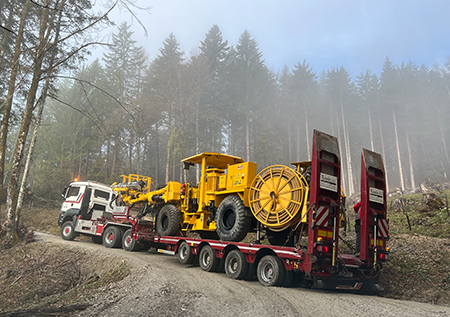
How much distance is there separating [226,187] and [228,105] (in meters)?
30.0

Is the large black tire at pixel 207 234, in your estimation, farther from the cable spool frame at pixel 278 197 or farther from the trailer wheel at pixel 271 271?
the trailer wheel at pixel 271 271

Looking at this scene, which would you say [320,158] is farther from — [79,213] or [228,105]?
[228,105]

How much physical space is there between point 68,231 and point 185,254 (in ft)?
28.3

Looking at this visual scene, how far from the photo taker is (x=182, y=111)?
2836 cm

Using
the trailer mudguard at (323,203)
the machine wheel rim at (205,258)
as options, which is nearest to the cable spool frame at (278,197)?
the trailer mudguard at (323,203)

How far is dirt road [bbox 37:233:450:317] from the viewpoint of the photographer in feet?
16.5

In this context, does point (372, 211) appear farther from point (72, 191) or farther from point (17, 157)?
point (72, 191)

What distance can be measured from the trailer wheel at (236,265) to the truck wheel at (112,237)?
711 cm

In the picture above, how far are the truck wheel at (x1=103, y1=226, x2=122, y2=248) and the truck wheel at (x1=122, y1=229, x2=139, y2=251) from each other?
0.37 metres

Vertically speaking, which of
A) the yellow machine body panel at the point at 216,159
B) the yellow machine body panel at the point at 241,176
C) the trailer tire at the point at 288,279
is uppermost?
the yellow machine body panel at the point at 216,159

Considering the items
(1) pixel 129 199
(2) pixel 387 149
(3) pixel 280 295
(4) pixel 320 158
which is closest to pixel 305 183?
(4) pixel 320 158

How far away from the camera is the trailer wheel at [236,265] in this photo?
777cm

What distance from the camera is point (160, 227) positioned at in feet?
38.7

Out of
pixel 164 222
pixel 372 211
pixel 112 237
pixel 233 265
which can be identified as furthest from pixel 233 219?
pixel 112 237
